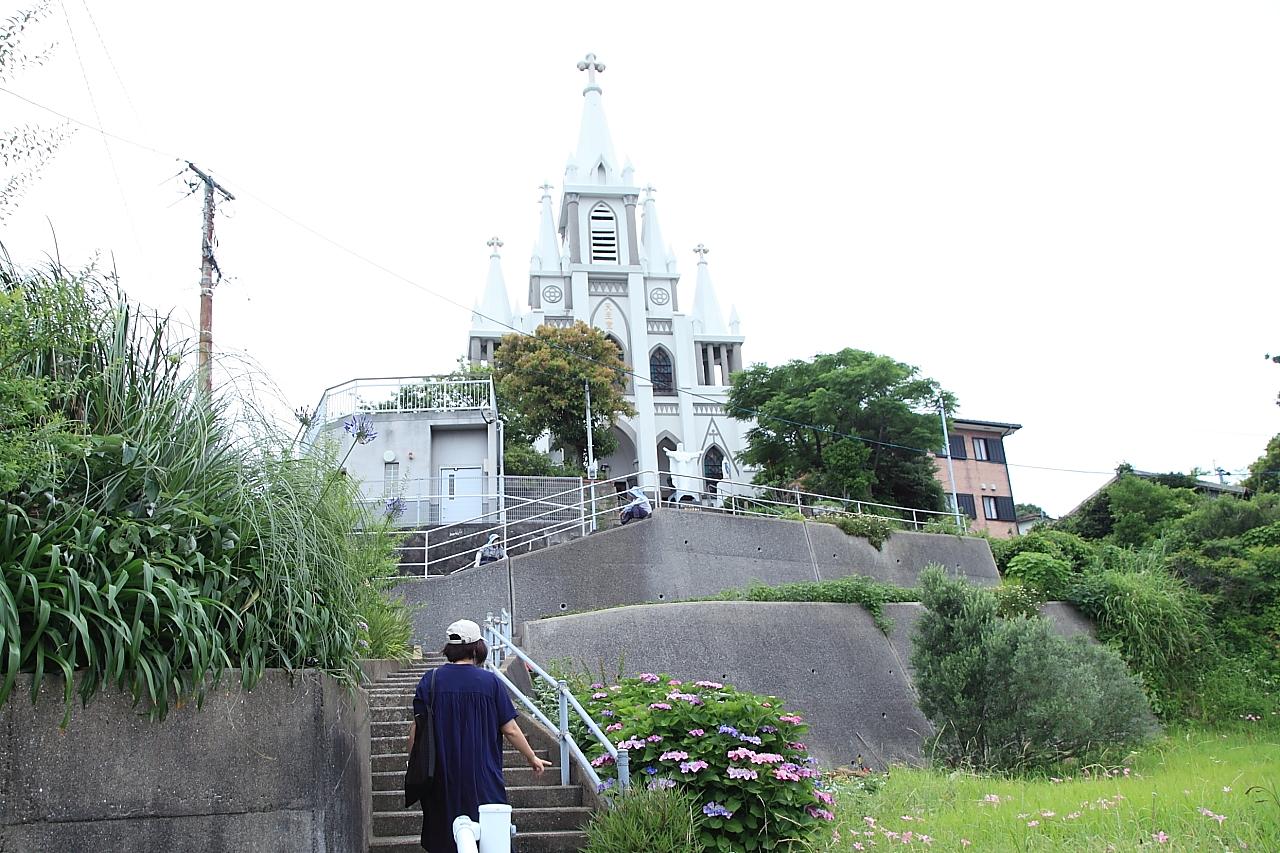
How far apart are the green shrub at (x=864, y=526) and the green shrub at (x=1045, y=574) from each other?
125 inches

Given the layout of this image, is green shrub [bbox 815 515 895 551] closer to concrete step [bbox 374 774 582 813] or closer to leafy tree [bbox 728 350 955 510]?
leafy tree [bbox 728 350 955 510]

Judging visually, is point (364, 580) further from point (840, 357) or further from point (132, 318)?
point (840, 357)

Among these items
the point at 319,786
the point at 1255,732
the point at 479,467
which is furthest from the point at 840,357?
the point at 319,786

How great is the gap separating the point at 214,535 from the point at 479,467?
17578 millimetres

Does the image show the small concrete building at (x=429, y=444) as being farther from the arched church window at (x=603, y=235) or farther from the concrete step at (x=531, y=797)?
the arched church window at (x=603, y=235)

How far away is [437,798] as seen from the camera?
504cm

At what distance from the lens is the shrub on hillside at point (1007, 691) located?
39.1 feet

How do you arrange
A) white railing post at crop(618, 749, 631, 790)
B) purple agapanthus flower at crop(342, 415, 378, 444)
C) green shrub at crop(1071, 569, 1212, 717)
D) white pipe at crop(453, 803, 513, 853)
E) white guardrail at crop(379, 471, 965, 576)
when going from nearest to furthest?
white pipe at crop(453, 803, 513, 853) → white railing post at crop(618, 749, 631, 790) → white guardrail at crop(379, 471, 965, 576) → green shrub at crop(1071, 569, 1212, 717) → purple agapanthus flower at crop(342, 415, 378, 444)

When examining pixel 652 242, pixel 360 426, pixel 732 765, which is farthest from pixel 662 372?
pixel 732 765

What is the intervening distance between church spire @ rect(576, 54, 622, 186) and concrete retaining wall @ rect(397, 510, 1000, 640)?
37.5 metres

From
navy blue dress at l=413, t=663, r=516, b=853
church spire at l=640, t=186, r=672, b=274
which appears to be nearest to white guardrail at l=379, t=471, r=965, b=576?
navy blue dress at l=413, t=663, r=516, b=853

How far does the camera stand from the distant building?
46.3 m

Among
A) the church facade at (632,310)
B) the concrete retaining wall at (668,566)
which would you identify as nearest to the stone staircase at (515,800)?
the concrete retaining wall at (668,566)

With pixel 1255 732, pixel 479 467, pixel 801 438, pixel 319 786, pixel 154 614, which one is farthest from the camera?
pixel 801 438
